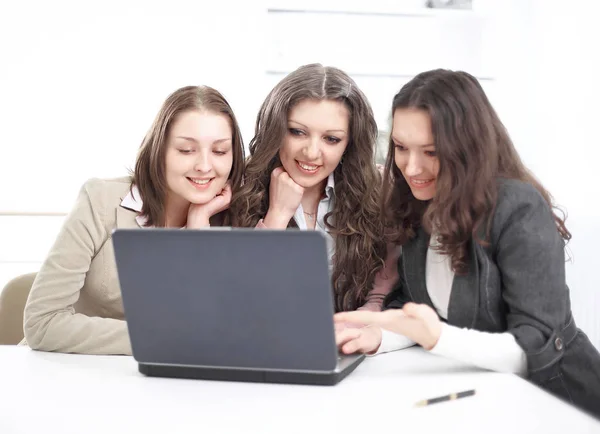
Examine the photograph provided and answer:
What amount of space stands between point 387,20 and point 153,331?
2.71 m

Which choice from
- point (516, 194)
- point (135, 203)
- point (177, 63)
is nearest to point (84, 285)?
point (135, 203)

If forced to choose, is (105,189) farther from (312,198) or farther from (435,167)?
(435,167)

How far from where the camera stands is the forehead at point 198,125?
1871 millimetres

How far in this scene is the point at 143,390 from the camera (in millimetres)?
1246

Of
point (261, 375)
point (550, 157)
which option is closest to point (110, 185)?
point (261, 375)

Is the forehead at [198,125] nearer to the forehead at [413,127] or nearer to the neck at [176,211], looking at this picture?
the neck at [176,211]

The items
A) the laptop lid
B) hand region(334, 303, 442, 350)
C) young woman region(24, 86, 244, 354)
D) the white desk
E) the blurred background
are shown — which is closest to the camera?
the white desk

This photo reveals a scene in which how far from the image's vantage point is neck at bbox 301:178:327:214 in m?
2.14

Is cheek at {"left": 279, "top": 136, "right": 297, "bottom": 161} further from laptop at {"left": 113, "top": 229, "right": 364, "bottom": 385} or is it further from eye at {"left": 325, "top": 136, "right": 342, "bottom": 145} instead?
laptop at {"left": 113, "top": 229, "right": 364, "bottom": 385}

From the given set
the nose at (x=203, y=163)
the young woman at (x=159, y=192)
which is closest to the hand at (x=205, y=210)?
the young woman at (x=159, y=192)

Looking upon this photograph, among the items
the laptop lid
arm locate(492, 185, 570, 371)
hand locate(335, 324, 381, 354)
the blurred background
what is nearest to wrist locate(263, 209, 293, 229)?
hand locate(335, 324, 381, 354)

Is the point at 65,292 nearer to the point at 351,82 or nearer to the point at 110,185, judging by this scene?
the point at 110,185

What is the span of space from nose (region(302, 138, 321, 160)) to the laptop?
0.75 metres

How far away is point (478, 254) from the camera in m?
1.55
